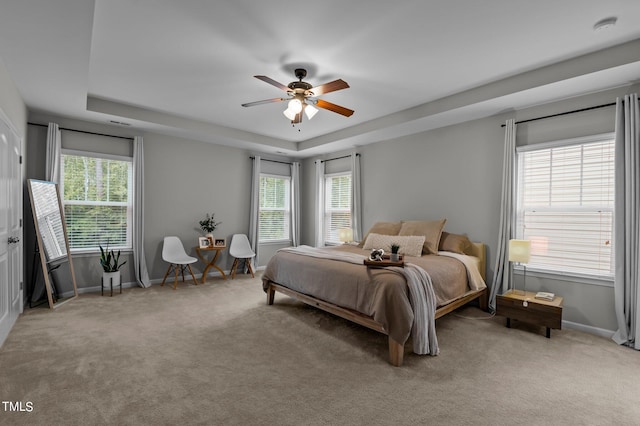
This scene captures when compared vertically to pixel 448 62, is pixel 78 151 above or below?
below

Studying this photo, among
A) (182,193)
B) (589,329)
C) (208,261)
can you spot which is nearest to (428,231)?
(589,329)

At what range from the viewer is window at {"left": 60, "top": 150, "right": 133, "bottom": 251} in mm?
4547

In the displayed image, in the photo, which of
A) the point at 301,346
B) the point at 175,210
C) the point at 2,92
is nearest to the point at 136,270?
the point at 175,210

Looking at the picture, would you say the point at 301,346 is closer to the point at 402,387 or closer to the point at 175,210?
the point at 402,387

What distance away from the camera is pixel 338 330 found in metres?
3.27

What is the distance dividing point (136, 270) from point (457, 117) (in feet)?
17.6

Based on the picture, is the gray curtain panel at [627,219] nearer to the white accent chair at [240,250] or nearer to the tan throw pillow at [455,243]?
the tan throw pillow at [455,243]

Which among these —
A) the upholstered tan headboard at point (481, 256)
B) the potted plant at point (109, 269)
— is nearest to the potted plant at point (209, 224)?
the potted plant at point (109, 269)

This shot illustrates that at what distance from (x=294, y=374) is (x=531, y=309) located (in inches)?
100

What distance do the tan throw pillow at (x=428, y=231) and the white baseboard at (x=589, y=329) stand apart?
1.57m

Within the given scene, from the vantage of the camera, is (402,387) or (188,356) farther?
(188,356)

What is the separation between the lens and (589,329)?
331cm

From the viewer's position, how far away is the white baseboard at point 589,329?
3.19 metres

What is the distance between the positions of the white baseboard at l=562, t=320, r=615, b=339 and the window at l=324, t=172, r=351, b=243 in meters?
3.65
